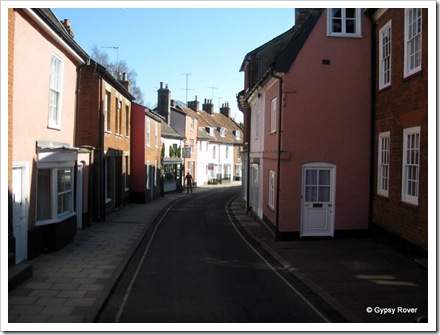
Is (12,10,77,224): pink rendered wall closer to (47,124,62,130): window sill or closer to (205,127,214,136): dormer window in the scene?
(47,124,62,130): window sill

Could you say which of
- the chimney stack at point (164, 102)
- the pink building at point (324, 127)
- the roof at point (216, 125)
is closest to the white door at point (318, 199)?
the pink building at point (324, 127)

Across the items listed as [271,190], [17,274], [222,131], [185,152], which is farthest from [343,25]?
[222,131]

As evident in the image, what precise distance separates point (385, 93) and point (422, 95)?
9.14ft

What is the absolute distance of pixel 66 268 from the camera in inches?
402

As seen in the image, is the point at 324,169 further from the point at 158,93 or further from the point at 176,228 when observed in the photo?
the point at 158,93

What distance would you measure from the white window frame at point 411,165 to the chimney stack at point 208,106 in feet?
169

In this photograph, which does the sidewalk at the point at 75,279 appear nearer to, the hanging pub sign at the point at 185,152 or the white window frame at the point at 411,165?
the white window frame at the point at 411,165

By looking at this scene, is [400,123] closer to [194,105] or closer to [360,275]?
[360,275]

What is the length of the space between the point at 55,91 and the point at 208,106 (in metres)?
49.9

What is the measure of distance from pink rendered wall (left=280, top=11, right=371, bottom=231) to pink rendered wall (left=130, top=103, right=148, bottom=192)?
14659mm

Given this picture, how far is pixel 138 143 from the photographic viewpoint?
2712 centimetres

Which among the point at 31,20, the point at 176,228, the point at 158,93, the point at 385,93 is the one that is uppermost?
the point at 158,93

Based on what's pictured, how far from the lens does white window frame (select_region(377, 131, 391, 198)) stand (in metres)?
12.7

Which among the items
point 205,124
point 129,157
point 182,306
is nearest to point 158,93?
point 205,124
